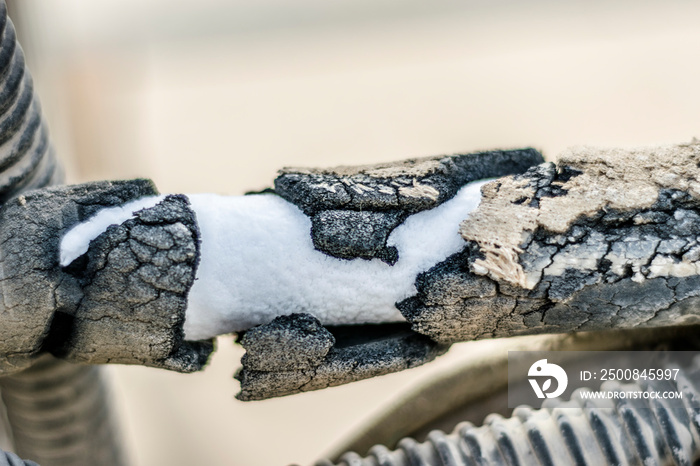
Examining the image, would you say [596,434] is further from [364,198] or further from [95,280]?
[95,280]

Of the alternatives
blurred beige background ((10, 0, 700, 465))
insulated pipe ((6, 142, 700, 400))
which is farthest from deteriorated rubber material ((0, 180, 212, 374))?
blurred beige background ((10, 0, 700, 465))

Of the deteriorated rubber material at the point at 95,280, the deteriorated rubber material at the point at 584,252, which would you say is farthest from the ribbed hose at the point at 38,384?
the deteriorated rubber material at the point at 584,252

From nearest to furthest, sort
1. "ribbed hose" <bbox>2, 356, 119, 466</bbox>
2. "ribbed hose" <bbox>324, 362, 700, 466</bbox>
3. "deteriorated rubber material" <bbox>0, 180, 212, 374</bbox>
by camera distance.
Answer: "deteriorated rubber material" <bbox>0, 180, 212, 374</bbox> → "ribbed hose" <bbox>324, 362, 700, 466</bbox> → "ribbed hose" <bbox>2, 356, 119, 466</bbox>

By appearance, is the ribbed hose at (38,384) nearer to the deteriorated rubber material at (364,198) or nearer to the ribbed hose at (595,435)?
the deteriorated rubber material at (364,198)

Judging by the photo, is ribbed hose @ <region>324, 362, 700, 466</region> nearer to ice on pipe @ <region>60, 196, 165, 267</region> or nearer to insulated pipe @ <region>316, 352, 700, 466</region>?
insulated pipe @ <region>316, 352, 700, 466</region>

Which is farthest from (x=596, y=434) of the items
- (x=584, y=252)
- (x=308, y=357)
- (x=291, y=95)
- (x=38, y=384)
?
(x=291, y=95)

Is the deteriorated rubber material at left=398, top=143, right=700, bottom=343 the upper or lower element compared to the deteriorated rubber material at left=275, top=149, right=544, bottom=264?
lower

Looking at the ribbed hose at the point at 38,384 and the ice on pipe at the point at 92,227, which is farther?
the ribbed hose at the point at 38,384
